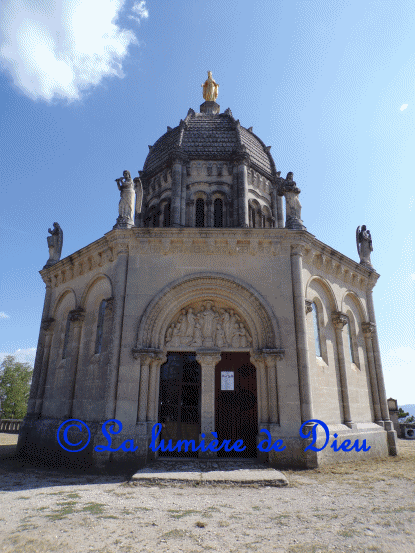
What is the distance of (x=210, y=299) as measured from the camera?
12477 millimetres

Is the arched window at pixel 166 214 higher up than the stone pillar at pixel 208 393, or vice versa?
the arched window at pixel 166 214

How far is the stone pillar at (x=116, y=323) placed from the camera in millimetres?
10938

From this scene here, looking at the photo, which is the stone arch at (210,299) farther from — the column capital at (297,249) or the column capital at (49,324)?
the column capital at (49,324)

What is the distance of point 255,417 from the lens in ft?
40.0

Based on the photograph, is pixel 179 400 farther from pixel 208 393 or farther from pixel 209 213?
pixel 209 213

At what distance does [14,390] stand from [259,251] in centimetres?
4631

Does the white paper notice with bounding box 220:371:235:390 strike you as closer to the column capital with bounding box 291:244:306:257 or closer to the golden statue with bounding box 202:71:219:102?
the column capital with bounding box 291:244:306:257

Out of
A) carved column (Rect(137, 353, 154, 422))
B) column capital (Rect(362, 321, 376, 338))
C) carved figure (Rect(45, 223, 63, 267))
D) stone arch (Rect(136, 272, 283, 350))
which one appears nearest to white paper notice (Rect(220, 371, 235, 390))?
stone arch (Rect(136, 272, 283, 350))

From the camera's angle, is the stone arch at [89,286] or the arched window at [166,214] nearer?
the stone arch at [89,286]

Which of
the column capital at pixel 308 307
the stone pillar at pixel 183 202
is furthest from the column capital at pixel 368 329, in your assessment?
the stone pillar at pixel 183 202

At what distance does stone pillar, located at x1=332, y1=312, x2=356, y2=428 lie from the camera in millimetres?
12781

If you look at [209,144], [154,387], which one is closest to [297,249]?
[154,387]

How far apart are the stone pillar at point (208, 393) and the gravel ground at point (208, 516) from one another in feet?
8.46

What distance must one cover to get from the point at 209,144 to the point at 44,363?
13.5 m
